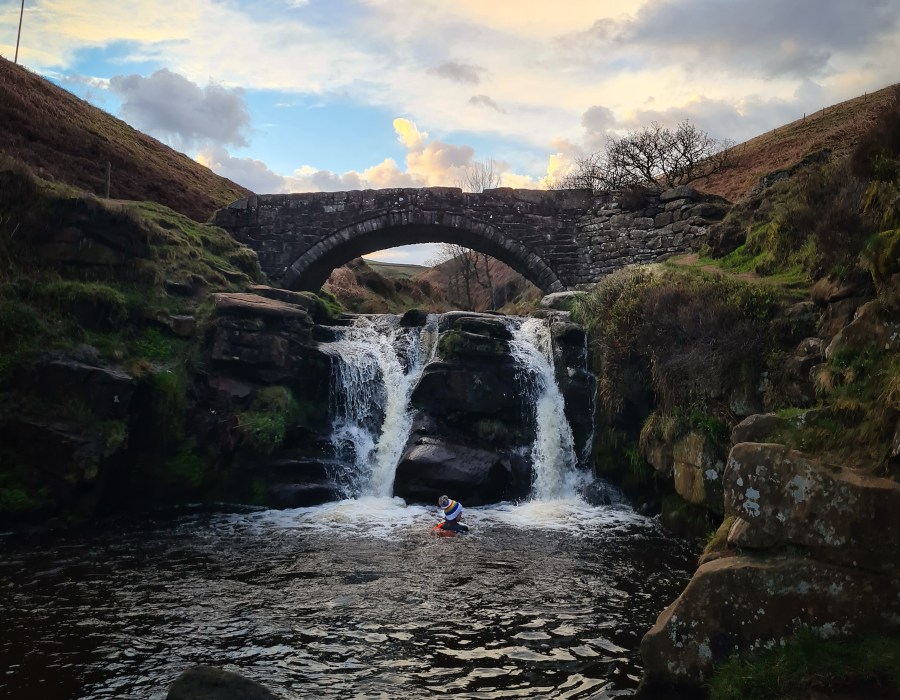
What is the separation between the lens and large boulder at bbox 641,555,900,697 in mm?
5324

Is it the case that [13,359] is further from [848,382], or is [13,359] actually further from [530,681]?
[848,382]

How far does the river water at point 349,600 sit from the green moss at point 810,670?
3.99 ft

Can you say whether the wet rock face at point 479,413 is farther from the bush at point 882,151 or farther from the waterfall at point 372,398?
the bush at point 882,151

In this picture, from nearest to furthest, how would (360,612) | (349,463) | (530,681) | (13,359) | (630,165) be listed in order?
(530,681), (360,612), (13,359), (349,463), (630,165)

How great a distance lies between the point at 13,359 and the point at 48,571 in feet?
17.6

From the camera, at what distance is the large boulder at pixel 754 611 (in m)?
5.32

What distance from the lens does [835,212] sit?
40.5 feet

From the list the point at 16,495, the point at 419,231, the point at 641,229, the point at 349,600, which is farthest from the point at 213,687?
the point at 419,231

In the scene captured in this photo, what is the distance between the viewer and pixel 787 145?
3344 centimetres

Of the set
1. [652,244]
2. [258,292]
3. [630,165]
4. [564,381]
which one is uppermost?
[630,165]

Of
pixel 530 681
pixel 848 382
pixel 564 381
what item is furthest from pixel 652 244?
pixel 530 681

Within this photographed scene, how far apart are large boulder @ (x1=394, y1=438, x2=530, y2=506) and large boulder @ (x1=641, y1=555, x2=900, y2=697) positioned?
9314mm

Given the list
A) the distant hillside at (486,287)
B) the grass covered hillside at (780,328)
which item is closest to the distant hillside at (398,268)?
the distant hillside at (486,287)

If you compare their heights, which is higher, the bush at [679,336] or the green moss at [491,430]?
the bush at [679,336]
